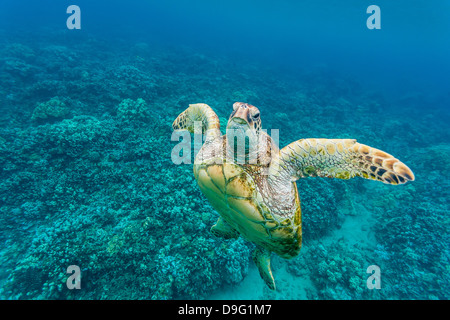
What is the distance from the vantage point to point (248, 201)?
1.86 m

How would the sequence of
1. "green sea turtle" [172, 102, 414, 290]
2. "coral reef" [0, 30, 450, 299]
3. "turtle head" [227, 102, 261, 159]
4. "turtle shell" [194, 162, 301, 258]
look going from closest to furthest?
"turtle head" [227, 102, 261, 159] → "green sea turtle" [172, 102, 414, 290] → "turtle shell" [194, 162, 301, 258] → "coral reef" [0, 30, 450, 299]

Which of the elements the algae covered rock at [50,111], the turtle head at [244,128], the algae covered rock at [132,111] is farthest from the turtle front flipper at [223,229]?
the algae covered rock at [50,111]

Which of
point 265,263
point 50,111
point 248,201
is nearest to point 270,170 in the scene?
point 248,201

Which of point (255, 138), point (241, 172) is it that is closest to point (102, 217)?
point (241, 172)

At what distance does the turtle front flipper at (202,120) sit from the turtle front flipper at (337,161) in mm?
823

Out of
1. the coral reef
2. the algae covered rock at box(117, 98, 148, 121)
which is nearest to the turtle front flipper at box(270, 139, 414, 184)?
the coral reef

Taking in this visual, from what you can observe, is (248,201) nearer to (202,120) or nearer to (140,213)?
(202,120)

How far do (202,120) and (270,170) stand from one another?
1.26 metres

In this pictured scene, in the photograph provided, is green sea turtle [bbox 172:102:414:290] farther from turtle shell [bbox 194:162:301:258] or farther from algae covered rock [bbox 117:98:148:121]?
algae covered rock [bbox 117:98:148:121]

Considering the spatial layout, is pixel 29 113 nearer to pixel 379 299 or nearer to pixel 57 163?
pixel 57 163

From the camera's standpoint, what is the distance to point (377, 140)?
934 centimetres

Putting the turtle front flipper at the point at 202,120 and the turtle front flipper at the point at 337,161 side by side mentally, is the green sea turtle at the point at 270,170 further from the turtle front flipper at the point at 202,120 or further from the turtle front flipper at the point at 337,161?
the turtle front flipper at the point at 202,120

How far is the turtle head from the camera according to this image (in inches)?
59.0
